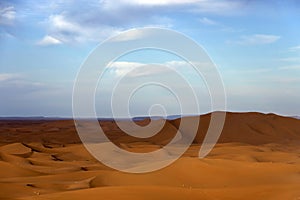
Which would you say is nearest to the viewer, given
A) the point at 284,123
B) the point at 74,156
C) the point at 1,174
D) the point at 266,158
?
the point at 1,174

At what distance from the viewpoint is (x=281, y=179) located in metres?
11.8

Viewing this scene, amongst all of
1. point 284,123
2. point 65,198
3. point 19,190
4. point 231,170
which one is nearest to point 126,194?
point 65,198

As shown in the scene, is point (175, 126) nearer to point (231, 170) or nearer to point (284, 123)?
point (284, 123)

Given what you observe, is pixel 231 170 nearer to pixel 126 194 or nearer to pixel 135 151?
pixel 126 194

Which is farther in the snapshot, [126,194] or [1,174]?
[1,174]

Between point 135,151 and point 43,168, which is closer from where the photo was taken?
point 43,168

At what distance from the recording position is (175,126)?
27703 millimetres

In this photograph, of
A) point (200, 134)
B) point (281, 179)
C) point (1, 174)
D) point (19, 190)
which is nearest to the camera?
point (19, 190)

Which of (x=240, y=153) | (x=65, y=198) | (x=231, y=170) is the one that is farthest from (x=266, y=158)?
(x=65, y=198)

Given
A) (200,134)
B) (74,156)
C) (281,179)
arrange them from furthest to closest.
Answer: (200,134) → (74,156) → (281,179)

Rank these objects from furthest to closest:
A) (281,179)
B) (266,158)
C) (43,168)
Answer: (266,158), (43,168), (281,179)

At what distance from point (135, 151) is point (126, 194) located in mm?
12033

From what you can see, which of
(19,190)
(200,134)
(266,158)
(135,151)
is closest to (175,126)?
(200,134)

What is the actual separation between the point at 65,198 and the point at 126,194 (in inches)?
45.9
